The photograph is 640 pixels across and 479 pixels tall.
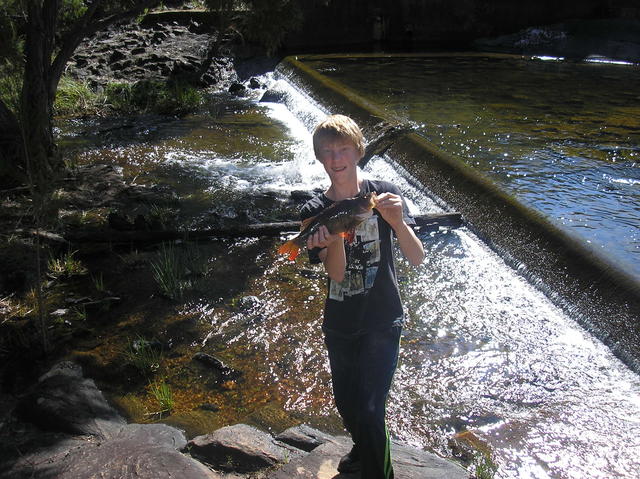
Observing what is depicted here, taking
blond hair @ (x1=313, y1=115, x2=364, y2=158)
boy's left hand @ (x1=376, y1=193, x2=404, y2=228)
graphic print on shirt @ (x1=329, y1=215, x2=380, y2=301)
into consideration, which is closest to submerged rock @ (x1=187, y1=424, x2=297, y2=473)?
graphic print on shirt @ (x1=329, y1=215, x2=380, y2=301)

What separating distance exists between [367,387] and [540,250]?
374cm

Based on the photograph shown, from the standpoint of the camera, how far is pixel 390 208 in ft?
8.75

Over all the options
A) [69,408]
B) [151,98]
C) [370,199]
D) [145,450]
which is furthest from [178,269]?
[151,98]

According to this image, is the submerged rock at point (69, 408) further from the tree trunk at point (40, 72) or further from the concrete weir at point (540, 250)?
the tree trunk at point (40, 72)

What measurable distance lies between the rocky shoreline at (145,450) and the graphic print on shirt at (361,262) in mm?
948

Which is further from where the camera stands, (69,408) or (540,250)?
(540,250)

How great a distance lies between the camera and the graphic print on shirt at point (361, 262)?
280 centimetres

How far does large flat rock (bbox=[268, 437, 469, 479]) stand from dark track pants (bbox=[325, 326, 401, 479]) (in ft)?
0.88

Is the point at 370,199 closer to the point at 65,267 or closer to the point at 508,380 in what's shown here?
the point at 508,380

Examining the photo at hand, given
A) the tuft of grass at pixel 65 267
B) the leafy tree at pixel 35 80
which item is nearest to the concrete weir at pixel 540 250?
the tuft of grass at pixel 65 267

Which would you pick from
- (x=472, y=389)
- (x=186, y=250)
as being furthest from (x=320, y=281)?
(x=472, y=389)

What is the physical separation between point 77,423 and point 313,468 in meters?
1.51

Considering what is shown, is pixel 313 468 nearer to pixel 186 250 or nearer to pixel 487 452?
pixel 487 452

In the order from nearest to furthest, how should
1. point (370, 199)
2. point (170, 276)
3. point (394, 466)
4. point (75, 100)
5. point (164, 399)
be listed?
1. point (370, 199)
2. point (394, 466)
3. point (164, 399)
4. point (170, 276)
5. point (75, 100)
